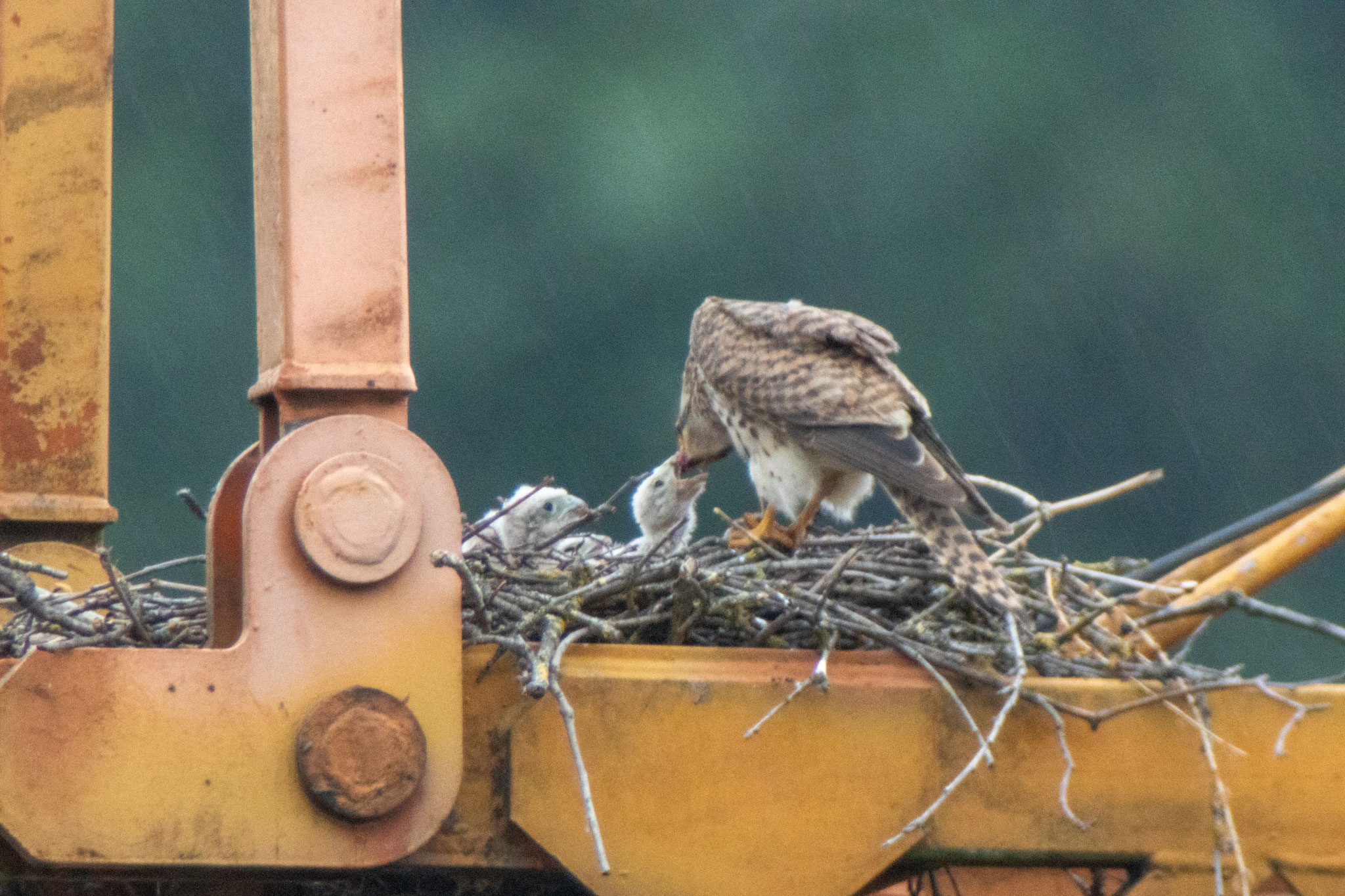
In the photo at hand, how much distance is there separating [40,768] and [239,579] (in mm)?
372

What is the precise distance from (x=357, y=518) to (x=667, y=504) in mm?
2225

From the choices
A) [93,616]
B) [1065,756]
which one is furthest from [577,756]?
[93,616]

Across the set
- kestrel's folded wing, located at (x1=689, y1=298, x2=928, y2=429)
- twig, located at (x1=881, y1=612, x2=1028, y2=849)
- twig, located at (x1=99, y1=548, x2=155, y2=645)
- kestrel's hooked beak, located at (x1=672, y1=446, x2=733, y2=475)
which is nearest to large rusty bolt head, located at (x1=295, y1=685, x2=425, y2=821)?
twig, located at (x1=99, y1=548, x2=155, y2=645)

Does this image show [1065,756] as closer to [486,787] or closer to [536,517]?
[486,787]

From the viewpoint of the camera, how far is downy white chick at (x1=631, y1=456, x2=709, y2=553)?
147 inches

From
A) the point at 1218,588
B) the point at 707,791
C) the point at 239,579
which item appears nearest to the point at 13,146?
the point at 239,579

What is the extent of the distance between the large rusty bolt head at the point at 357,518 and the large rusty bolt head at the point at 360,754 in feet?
0.43

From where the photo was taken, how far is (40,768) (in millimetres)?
1476

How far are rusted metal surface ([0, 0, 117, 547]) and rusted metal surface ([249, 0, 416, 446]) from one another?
3.91 feet

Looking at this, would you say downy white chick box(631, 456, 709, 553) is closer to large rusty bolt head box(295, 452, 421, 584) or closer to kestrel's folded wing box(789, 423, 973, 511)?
kestrel's folded wing box(789, 423, 973, 511)

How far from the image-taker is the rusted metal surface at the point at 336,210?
5.36 feet

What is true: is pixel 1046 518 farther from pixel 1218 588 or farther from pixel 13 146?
pixel 13 146

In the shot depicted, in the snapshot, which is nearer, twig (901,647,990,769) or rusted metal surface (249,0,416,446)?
rusted metal surface (249,0,416,446)

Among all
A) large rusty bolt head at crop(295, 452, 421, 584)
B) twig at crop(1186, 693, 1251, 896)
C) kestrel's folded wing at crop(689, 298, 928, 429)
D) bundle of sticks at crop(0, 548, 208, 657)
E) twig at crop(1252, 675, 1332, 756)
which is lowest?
twig at crop(1186, 693, 1251, 896)
